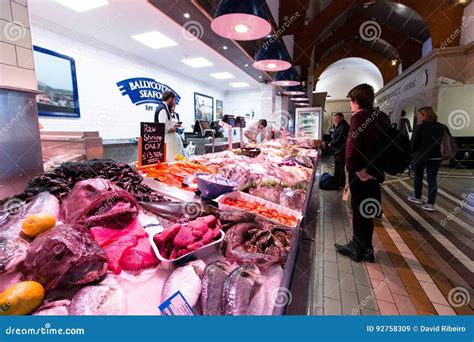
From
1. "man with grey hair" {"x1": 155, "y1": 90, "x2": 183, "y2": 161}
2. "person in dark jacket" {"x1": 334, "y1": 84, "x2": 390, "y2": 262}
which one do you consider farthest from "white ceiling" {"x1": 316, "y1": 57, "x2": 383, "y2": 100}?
"person in dark jacket" {"x1": 334, "y1": 84, "x2": 390, "y2": 262}

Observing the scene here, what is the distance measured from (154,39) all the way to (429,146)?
24.4ft

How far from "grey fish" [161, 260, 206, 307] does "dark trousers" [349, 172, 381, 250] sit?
2.90 metres

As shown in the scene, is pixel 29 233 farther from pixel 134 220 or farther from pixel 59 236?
pixel 134 220

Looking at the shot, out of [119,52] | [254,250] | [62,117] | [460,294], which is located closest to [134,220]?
[254,250]

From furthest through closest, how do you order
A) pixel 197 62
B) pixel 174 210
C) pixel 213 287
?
1. pixel 197 62
2. pixel 174 210
3. pixel 213 287

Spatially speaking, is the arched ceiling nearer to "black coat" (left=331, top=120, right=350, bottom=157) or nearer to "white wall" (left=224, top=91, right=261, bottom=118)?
"black coat" (left=331, top=120, right=350, bottom=157)

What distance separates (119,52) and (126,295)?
328 inches

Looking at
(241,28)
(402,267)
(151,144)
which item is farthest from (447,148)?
(151,144)

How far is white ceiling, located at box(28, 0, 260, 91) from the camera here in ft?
15.8

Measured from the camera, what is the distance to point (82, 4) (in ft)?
15.6

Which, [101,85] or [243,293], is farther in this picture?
[101,85]

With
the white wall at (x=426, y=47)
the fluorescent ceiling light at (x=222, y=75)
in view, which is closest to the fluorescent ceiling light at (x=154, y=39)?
the fluorescent ceiling light at (x=222, y=75)

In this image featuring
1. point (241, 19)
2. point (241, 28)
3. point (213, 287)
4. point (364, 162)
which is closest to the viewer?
point (213, 287)

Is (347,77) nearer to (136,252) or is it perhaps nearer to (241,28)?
(241,28)
